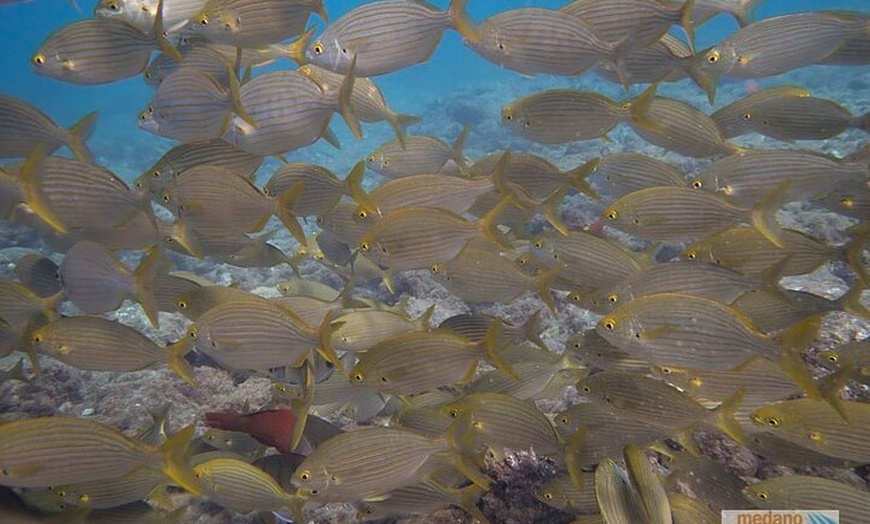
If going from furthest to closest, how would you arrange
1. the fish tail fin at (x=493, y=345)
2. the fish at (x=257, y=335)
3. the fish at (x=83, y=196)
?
the fish at (x=83, y=196), the fish at (x=257, y=335), the fish tail fin at (x=493, y=345)

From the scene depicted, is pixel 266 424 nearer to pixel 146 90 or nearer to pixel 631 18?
pixel 631 18

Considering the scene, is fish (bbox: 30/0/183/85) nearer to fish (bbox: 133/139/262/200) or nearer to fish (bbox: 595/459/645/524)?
fish (bbox: 133/139/262/200)

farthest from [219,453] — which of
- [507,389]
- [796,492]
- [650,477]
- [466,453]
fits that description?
[796,492]

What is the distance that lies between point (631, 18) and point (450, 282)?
7.78ft

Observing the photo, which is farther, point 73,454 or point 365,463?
point 365,463

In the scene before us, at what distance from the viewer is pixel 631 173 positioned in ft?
14.9

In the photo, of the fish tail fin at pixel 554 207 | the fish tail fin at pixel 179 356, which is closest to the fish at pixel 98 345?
the fish tail fin at pixel 179 356

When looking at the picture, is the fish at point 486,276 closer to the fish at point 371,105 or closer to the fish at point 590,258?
the fish at point 590,258

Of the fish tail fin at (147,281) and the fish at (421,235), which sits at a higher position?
the fish at (421,235)

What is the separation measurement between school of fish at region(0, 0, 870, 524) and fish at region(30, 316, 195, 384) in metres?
0.01

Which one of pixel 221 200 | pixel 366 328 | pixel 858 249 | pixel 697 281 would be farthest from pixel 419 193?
pixel 858 249

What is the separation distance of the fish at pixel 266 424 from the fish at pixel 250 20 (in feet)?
8.74

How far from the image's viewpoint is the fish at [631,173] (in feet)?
14.3

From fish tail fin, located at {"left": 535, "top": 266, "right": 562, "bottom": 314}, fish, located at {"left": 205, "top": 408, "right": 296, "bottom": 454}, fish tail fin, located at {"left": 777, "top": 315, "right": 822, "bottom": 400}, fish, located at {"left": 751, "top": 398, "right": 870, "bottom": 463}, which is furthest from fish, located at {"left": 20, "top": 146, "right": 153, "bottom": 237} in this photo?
fish, located at {"left": 751, "top": 398, "right": 870, "bottom": 463}
